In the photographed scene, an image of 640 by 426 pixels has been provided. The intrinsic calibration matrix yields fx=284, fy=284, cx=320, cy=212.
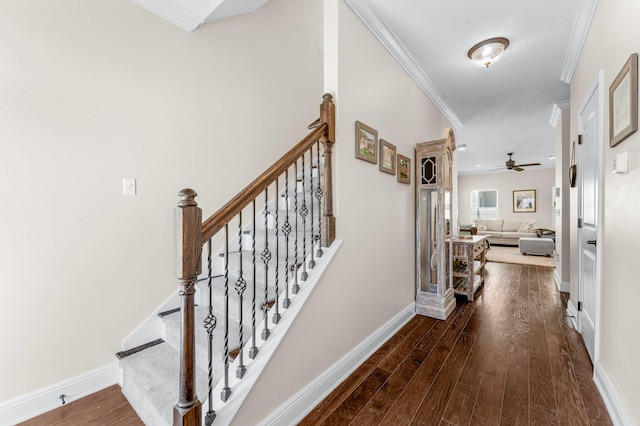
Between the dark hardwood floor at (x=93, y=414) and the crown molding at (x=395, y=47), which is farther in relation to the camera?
the crown molding at (x=395, y=47)

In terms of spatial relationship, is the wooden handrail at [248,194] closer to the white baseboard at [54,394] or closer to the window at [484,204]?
the white baseboard at [54,394]

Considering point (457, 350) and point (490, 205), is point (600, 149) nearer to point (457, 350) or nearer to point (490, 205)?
point (457, 350)

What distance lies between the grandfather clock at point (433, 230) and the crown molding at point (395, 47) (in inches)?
27.9

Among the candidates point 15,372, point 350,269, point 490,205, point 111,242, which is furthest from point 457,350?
point 490,205

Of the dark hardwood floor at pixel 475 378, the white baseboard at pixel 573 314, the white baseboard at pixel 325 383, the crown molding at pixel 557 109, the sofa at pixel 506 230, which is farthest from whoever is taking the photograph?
the sofa at pixel 506 230

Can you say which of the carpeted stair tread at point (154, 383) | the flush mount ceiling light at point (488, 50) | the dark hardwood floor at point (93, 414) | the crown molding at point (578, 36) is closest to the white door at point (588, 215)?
the crown molding at point (578, 36)

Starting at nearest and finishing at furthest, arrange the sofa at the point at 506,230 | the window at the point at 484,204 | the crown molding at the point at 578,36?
the crown molding at the point at 578,36 → the sofa at the point at 506,230 → the window at the point at 484,204

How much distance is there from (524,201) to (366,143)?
10610 mm

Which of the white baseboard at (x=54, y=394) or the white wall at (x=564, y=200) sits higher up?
the white wall at (x=564, y=200)

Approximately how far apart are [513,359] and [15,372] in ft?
10.9

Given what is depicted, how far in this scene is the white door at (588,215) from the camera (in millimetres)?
2166

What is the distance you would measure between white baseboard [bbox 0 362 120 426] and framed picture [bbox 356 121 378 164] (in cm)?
229

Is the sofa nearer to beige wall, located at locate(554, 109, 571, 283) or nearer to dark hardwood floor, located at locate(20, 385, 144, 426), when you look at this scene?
beige wall, located at locate(554, 109, 571, 283)

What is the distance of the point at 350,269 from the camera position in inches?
83.7
